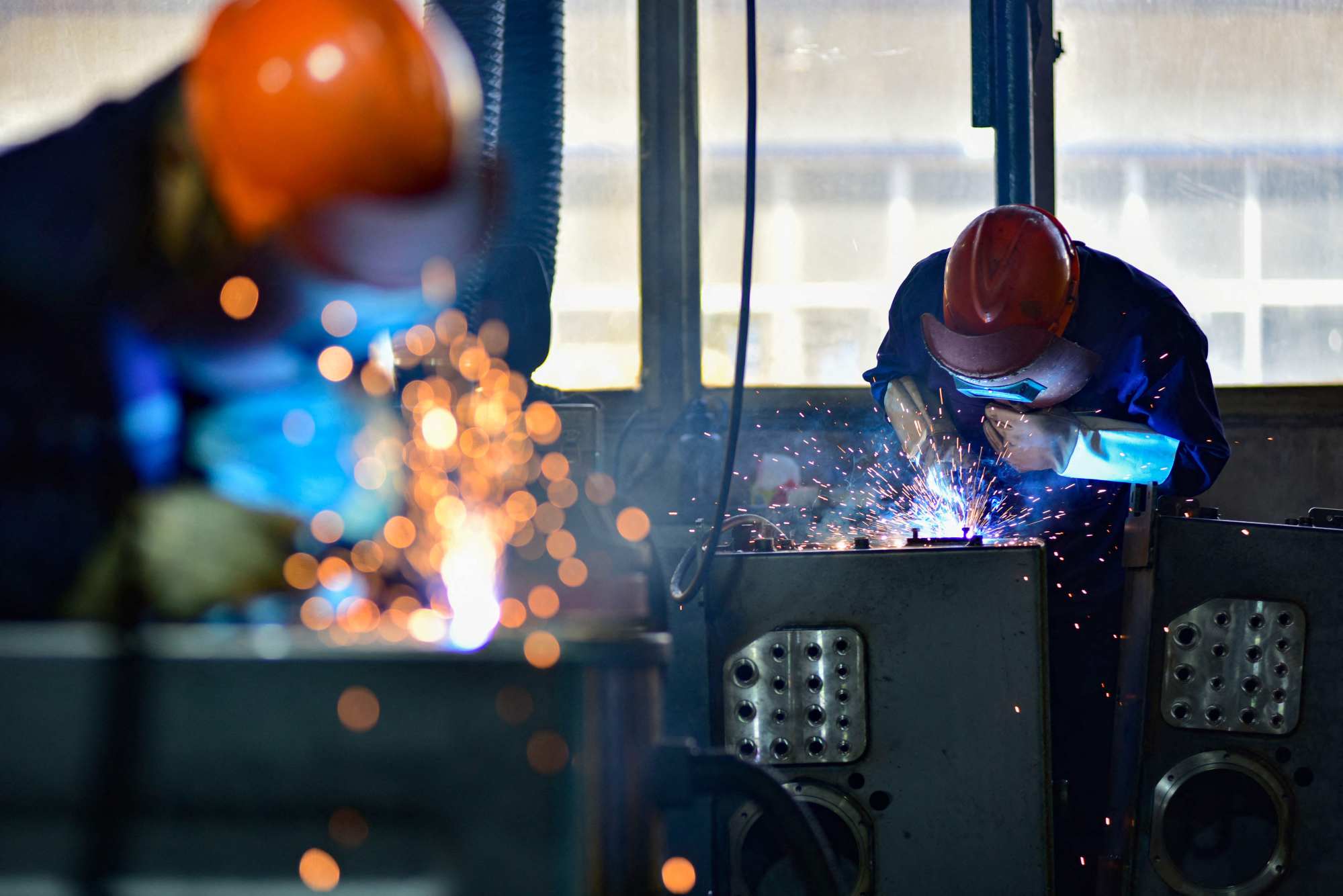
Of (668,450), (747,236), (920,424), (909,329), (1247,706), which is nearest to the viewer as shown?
(747,236)

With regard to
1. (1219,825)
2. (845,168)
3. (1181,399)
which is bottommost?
(1219,825)

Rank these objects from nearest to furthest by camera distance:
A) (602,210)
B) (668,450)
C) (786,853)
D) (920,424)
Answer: (786,853), (920,424), (668,450), (602,210)

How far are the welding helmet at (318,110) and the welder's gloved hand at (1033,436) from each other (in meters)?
1.23

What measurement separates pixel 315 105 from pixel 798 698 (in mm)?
846

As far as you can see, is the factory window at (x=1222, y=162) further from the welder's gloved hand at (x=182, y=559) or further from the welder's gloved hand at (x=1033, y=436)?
the welder's gloved hand at (x=182, y=559)

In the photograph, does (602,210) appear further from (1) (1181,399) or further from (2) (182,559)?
(2) (182,559)

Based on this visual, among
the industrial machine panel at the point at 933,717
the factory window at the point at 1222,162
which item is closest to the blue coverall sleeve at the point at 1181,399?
the industrial machine panel at the point at 933,717

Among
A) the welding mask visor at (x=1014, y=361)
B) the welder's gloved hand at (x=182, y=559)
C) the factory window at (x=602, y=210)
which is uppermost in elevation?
the factory window at (x=602, y=210)

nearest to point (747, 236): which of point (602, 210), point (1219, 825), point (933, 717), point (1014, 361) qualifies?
point (933, 717)

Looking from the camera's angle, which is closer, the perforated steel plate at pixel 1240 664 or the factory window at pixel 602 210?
the perforated steel plate at pixel 1240 664

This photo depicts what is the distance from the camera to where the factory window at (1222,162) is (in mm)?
2719

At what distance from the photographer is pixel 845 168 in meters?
2.69

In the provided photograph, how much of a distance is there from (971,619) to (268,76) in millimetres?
911

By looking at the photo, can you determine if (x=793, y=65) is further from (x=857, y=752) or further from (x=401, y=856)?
(x=401, y=856)
